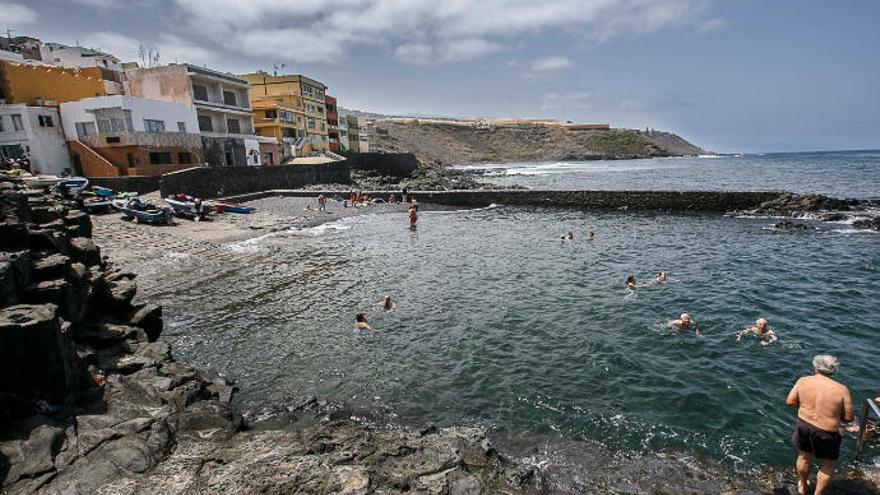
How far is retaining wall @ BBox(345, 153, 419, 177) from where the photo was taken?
68.9m

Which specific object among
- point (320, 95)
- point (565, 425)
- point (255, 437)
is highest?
point (320, 95)

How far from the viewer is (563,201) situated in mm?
39281

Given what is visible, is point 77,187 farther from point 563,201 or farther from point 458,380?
point 563,201

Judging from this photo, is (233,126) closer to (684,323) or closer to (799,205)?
(684,323)

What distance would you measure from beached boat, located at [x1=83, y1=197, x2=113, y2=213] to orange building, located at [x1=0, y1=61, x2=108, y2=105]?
49.5 feet

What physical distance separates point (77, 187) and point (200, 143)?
683 inches

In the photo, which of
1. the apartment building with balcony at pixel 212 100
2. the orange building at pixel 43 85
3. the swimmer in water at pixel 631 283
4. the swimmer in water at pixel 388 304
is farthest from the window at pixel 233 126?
the swimmer in water at pixel 631 283

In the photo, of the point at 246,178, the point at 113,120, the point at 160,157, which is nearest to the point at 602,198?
A: the point at 246,178

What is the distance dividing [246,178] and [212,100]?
12.8 metres

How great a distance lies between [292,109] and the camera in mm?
63000

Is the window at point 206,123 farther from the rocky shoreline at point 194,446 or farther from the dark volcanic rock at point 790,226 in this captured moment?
the dark volcanic rock at point 790,226

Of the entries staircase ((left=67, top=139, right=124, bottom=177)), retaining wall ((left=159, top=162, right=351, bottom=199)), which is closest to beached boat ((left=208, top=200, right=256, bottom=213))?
retaining wall ((left=159, top=162, right=351, bottom=199))

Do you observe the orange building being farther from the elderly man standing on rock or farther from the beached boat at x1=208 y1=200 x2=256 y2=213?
the elderly man standing on rock

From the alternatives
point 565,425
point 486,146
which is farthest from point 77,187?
point 486,146
